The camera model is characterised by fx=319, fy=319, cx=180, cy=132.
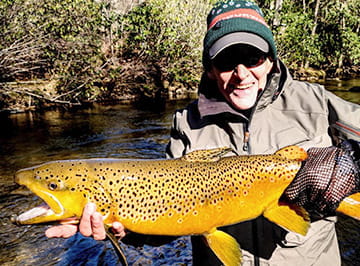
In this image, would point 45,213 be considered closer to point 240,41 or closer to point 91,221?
point 91,221

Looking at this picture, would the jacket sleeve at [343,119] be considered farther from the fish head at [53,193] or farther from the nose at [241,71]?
the fish head at [53,193]

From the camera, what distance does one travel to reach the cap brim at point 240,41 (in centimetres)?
205

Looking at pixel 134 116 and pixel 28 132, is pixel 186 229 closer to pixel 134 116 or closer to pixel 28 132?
pixel 28 132

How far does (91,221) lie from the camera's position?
1.84 metres

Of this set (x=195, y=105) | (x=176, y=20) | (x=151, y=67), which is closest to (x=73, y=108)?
(x=151, y=67)

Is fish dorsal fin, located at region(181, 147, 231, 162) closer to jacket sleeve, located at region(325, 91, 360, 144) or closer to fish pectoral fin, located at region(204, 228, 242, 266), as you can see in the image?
fish pectoral fin, located at region(204, 228, 242, 266)

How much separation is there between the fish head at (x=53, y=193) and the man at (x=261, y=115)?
2.68 ft

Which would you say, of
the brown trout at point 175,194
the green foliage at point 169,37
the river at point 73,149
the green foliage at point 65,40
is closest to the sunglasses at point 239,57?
the brown trout at point 175,194

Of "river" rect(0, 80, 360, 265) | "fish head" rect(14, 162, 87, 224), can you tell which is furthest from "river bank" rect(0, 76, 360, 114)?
"fish head" rect(14, 162, 87, 224)

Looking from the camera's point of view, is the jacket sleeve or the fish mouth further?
the jacket sleeve

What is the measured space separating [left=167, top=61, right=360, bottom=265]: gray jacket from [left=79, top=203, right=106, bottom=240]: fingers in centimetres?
77

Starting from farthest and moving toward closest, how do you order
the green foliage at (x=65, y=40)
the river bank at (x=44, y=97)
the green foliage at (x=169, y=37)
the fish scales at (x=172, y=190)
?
1. the green foliage at (x=169, y=37)
2. the green foliage at (x=65, y=40)
3. the river bank at (x=44, y=97)
4. the fish scales at (x=172, y=190)

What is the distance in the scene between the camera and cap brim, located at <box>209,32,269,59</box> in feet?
6.73

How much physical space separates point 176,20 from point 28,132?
9.48 meters
